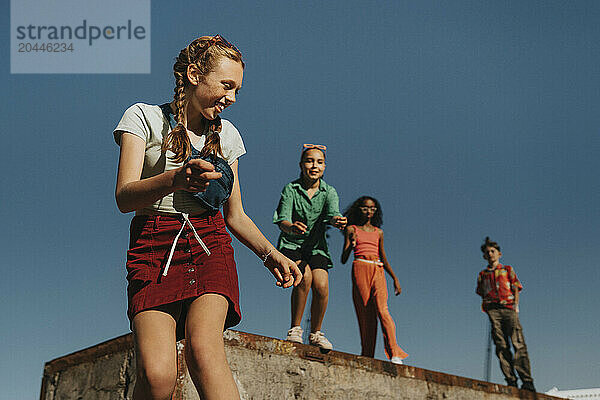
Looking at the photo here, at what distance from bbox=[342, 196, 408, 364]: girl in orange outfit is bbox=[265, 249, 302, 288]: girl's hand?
376 centimetres

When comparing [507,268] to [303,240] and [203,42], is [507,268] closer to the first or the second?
[303,240]

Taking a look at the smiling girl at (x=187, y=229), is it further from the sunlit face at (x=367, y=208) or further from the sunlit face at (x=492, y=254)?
the sunlit face at (x=492, y=254)

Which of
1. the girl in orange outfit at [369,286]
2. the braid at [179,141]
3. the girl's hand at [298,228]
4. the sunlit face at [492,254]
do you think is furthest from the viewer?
the sunlit face at [492,254]

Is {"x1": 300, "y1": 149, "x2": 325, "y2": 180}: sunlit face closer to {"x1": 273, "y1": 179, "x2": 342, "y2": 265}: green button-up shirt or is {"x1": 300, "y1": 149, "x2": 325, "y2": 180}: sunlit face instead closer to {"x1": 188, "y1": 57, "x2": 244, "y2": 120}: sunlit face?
{"x1": 273, "y1": 179, "x2": 342, "y2": 265}: green button-up shirt

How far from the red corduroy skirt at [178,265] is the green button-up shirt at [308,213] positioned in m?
2.95

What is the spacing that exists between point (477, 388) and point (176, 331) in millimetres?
4363

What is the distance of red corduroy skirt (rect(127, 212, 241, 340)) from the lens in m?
2.33

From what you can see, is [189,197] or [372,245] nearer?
[189,197]

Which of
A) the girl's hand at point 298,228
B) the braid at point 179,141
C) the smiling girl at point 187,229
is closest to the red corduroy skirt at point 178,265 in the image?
the smiling girl at point 187,229

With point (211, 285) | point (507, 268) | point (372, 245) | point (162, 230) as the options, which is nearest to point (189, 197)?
point (162, 230)

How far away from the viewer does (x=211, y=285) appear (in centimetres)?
234

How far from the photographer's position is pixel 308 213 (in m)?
5.61

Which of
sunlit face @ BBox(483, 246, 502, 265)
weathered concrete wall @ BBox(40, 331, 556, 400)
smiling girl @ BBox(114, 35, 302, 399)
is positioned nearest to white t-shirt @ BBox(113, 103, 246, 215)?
smiling girl @ BBox(114, 35, 302, 399)

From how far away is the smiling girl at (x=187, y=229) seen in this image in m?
2.22
